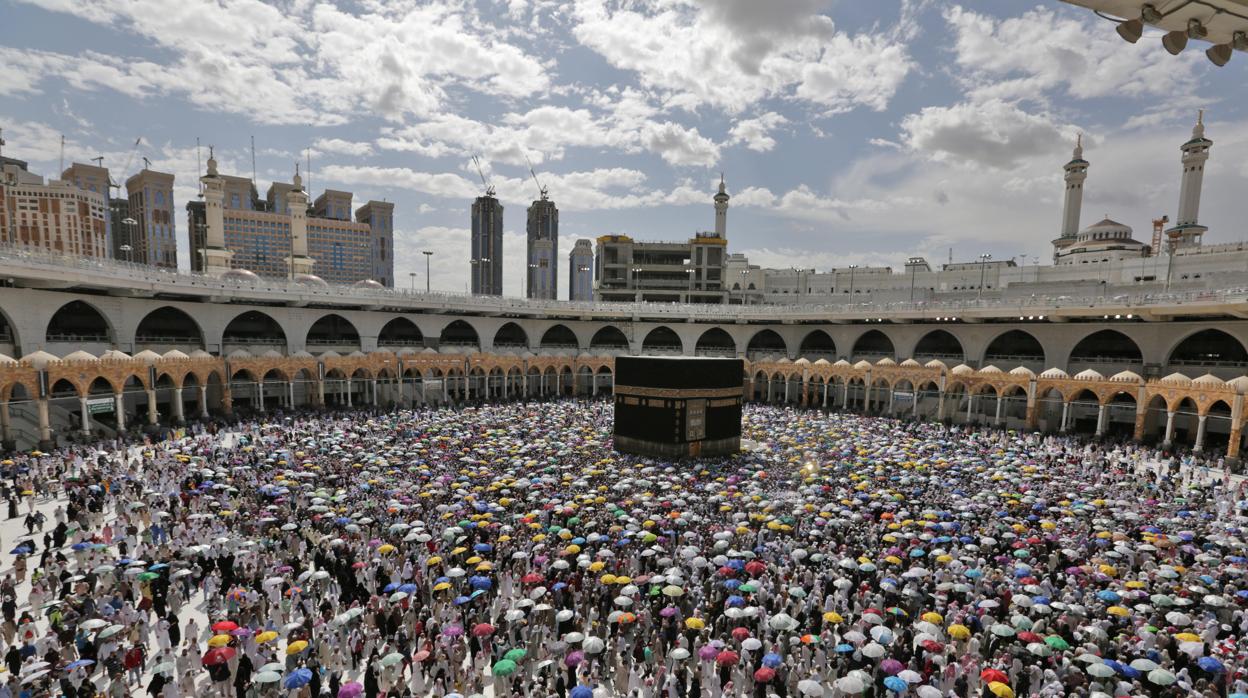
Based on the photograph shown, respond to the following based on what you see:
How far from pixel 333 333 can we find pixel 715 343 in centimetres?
3425

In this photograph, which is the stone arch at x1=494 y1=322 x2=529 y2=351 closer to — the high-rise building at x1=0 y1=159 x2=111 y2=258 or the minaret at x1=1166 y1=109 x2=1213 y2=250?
the minaret at x1=1166 y1=109 x2=1213 y2=250

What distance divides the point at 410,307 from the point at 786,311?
3168cm

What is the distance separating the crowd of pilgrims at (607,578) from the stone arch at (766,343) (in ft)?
109

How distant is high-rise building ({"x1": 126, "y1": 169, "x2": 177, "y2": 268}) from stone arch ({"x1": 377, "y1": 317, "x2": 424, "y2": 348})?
107257 mm

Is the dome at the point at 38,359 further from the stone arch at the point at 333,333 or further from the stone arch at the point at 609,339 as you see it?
the stone arch at the point at 609,339

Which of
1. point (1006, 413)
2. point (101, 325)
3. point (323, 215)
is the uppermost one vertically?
point (323, 215)

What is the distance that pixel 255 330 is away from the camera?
42.4 metres

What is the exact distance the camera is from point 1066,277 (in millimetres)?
52844

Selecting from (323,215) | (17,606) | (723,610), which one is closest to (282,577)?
(17,606)

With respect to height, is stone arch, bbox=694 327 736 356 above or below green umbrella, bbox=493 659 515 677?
above

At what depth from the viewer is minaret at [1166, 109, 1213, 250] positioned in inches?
1922

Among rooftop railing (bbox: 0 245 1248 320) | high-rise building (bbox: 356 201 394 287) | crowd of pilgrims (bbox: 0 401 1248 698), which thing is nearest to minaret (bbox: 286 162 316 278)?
rooftop railing (bbox: 0 245 1248 320)

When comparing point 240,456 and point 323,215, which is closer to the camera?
point 240,456

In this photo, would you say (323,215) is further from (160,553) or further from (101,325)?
(160,553)
